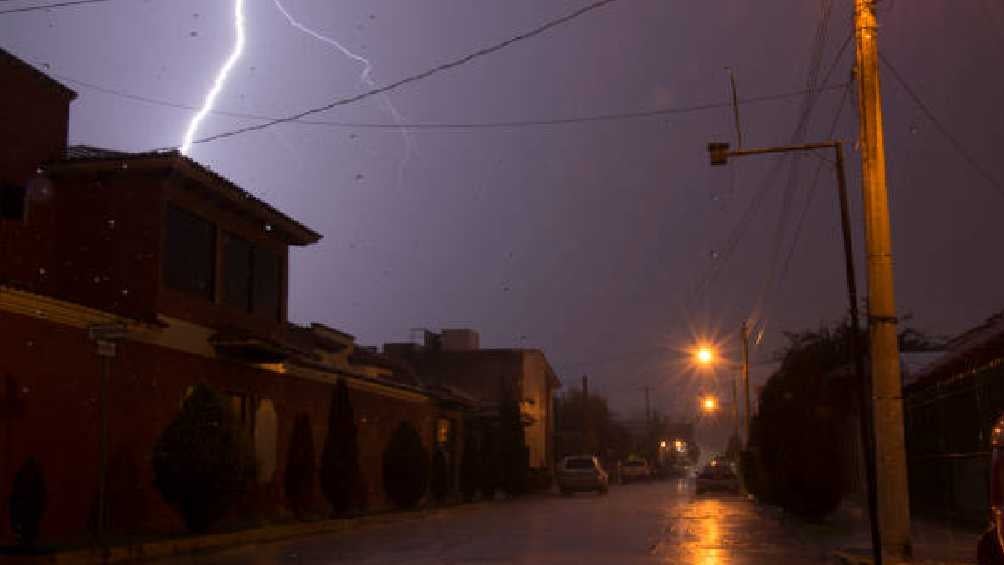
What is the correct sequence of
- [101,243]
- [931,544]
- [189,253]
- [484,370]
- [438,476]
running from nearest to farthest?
[931,544]
[101,243]
[189,253]
[438,476]
[484,370]

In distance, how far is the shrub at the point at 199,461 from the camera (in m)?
19.3

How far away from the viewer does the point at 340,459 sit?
87.8 ft

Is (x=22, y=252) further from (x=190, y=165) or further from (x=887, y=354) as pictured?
(x=887, y=354)

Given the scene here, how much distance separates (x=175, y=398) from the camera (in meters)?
22.1

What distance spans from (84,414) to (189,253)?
540 cm

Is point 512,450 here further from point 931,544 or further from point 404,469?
point 931,544

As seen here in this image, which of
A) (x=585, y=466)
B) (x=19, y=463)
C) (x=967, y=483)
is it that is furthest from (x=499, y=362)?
(x=19, y=463)

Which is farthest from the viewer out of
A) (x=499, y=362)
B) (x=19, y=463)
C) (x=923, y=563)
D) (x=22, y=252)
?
(x=499, y=362)

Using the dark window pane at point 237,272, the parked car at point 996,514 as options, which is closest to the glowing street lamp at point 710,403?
the dark window pane at point 237,272

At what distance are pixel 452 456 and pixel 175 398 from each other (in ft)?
80.4

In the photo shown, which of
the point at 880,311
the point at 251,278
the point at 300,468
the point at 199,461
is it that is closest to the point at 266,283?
the point at 251,278

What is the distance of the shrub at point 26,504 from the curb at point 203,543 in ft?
2.41

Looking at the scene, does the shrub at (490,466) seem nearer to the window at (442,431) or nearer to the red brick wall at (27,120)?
the window at (442,431)

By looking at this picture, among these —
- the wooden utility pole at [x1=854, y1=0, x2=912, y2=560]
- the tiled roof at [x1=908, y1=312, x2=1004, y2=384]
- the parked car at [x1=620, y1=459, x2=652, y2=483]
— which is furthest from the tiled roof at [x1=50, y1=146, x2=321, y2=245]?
the parked car at [x1=620, y1=459, x2=652, y2=483]
